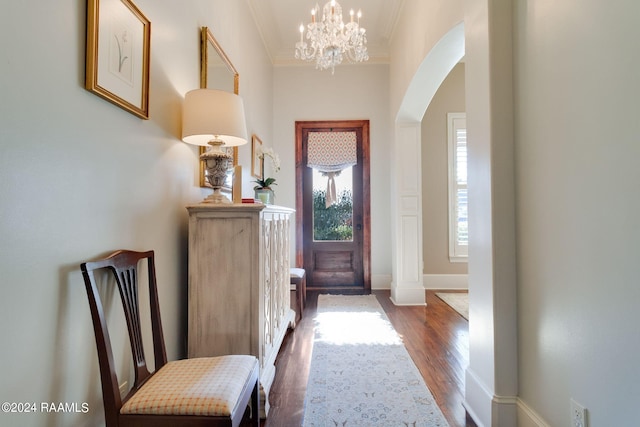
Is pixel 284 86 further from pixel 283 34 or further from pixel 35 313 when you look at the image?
pixel 35 313

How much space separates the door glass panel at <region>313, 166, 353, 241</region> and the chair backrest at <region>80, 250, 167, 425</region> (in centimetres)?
345

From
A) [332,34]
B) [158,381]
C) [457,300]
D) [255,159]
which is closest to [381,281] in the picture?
[457,300]

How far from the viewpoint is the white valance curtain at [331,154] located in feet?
15.6

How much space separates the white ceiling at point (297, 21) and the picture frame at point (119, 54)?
8.17ft

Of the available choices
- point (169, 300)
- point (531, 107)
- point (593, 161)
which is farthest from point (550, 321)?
point (169, 300)

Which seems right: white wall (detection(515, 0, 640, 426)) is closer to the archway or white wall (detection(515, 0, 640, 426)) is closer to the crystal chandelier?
the crystal chandelier

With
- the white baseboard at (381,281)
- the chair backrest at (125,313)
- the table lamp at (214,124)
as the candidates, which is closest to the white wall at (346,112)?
the white baseboard at (381,281)

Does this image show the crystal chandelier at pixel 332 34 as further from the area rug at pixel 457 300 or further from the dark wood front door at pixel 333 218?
the area rug at pixel 457 300

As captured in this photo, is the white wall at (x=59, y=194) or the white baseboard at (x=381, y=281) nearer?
the white wall at (x=59, y=194)

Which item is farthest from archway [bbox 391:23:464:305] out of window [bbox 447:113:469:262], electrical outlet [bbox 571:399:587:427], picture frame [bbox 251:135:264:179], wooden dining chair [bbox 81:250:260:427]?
wooden dining chair [bbox 81:250:260:427]

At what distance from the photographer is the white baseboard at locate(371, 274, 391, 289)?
4680 mm

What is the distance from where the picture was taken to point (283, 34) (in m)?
4.28

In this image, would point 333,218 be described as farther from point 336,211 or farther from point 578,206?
point 578,206

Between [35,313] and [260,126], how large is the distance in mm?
3303
